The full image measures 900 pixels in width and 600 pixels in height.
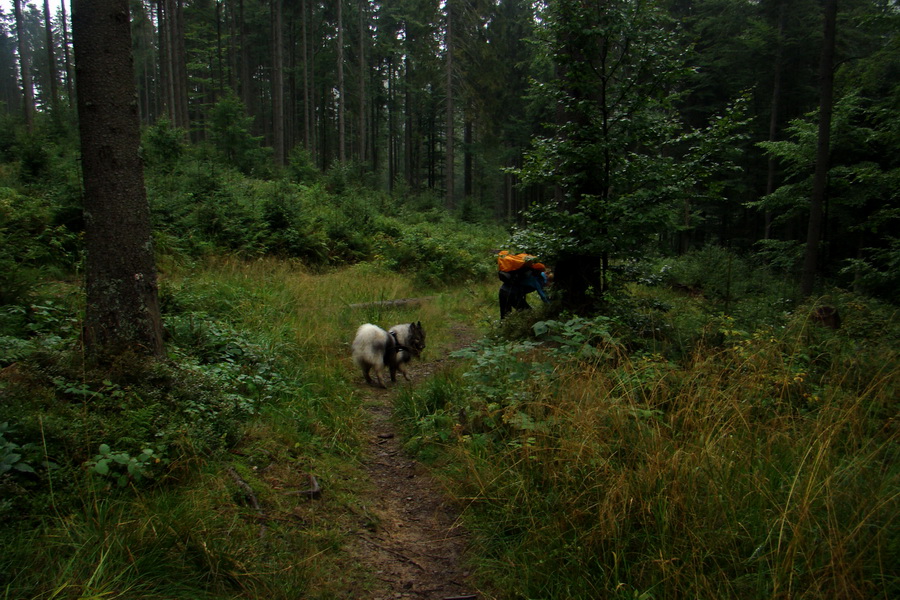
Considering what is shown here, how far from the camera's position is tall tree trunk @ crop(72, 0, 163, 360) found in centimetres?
376

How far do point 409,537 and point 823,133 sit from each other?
13.6 m

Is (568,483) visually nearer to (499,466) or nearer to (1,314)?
(499,466)

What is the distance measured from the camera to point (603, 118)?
20.9 ft

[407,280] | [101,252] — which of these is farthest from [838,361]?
[407,280]

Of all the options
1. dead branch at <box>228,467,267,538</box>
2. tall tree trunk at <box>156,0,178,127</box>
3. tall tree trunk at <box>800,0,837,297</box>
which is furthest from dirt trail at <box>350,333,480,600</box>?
tall tree trunk at <box>156,0,178,127</box>

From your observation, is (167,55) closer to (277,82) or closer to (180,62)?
(180,62)

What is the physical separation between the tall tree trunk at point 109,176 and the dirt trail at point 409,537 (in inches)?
97.3

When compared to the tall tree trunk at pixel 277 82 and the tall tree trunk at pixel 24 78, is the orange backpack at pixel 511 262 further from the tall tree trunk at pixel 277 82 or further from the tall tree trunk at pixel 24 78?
the tall tree trunk at pixel 24 78

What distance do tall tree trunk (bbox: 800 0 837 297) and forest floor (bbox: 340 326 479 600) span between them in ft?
39.0

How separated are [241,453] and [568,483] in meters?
2.74

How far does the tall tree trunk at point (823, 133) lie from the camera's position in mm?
10570

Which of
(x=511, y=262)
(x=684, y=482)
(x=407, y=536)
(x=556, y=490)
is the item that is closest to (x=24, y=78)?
(x=511, y=262)

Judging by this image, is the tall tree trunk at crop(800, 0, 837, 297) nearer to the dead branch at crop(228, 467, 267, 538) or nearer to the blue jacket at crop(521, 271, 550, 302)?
the blue jacket at crop(521, 271, 550, 302)

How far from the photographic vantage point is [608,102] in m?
6.50
